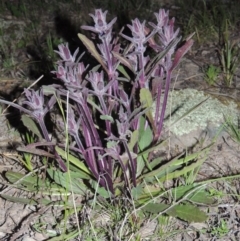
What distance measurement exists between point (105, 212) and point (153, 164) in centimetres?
30

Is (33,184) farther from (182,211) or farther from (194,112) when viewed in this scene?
(194,112)

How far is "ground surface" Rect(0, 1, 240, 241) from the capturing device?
6.32 ft

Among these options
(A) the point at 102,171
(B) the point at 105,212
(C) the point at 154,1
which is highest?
(C) the point at 154,1

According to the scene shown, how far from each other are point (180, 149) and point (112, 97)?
0.62m

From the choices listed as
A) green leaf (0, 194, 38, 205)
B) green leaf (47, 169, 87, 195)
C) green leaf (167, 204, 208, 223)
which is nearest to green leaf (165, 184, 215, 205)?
green leaf (167, 204, 208, 223)

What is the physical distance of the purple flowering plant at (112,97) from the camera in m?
1.72

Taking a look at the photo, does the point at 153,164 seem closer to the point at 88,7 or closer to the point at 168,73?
the point at 168,73

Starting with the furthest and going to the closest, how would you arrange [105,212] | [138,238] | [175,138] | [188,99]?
[188,99], [175,138], [105,212], [138,238]

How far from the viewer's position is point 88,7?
4043 mm

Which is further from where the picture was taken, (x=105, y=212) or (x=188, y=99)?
(x=188, y=99)

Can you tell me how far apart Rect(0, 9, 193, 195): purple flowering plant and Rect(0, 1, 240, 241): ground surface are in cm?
26

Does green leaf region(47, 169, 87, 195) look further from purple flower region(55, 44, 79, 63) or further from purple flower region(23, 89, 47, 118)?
purple flower region(55, 44, 79, 63)

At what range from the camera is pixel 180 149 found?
232 centimetres

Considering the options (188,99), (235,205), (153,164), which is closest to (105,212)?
(153,164)
